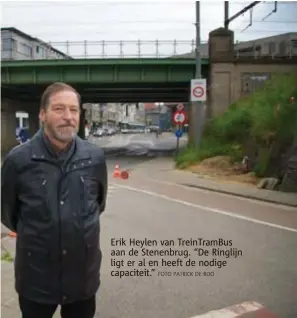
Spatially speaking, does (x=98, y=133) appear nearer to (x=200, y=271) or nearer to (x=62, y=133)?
(x=200, y=271)

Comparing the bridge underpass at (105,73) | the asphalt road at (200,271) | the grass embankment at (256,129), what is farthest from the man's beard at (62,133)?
the bridge underpass at (105,73)

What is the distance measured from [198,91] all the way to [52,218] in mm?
18079

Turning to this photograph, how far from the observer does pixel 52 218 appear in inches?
86.0

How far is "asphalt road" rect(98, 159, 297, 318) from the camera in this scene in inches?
156

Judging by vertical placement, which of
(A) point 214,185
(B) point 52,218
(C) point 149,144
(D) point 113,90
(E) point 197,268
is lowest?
(C) point 149,144

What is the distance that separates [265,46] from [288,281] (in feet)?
101

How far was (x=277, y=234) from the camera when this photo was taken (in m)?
6.84

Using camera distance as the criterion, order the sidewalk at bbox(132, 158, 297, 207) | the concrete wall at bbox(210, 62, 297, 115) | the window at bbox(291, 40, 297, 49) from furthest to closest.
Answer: the concrete wall at bbox(210, 62, 297, 115) → the window at bbox(291, 40, 297, 49) → the sidewalk at bbox(132, 158, 297, 207)

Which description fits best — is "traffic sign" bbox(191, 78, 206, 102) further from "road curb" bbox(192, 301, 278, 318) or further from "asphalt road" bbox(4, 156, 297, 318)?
"road curb" bbox(192, 301, 278, 318)

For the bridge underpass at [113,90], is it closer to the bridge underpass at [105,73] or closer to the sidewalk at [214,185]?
the bridge underpass at [105,73]

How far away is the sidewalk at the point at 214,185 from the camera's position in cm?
1101

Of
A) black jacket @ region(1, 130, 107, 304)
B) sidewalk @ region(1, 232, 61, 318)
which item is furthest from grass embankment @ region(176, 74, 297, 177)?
black jacket @ region(1, 130, 107, 304)

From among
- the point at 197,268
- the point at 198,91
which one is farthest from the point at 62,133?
the point at 198,91

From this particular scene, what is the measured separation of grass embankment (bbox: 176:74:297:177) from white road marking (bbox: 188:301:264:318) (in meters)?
10.4
